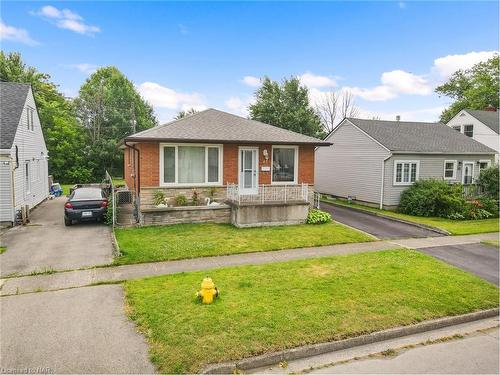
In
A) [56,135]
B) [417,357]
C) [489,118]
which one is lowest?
[417,357]

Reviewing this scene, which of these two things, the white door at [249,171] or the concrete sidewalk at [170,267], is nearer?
the concrete sidewalk at [170,267]

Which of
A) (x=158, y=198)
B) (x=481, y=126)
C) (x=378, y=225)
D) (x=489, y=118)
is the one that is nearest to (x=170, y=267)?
(x=158, y=198)

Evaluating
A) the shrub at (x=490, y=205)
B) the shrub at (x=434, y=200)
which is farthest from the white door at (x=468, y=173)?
the shrub at (x=434, y=200)

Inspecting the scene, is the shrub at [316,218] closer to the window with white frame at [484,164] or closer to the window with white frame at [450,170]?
the window with white frame at [450,170]

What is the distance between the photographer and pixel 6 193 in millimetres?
13305

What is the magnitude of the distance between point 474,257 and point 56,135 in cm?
3272

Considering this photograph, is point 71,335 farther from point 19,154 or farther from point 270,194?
point 19,154

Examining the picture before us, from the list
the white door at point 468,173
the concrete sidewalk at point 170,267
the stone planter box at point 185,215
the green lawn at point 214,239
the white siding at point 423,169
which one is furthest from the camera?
the white door at point 468,173

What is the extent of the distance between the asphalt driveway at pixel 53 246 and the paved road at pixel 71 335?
2.07 meters

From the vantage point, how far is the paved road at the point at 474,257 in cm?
951

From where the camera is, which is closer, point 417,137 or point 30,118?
point 30,118

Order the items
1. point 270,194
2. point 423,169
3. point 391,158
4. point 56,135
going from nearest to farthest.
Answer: point 270,194, point 391,158, point 423,169, point 56,135

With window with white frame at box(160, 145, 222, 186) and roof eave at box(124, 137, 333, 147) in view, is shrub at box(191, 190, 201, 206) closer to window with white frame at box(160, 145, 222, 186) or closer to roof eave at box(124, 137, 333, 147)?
window with white frame at box(160, 145, 222, 186)

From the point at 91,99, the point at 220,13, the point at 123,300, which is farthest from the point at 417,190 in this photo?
the point at 91,99
